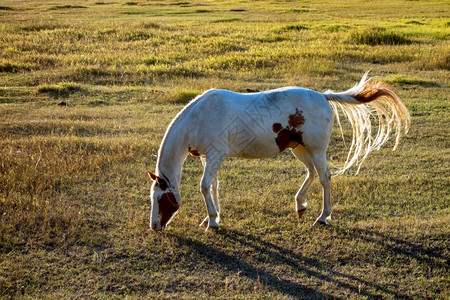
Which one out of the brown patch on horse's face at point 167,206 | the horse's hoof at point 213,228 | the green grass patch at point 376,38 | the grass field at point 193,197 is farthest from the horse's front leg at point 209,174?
the green grass patch at point 376,38

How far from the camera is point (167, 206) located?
5.99 meters

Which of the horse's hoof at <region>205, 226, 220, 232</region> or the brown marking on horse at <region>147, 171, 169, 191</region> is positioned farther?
the horse's hoof at <region>205, 226, 220, 232</region>

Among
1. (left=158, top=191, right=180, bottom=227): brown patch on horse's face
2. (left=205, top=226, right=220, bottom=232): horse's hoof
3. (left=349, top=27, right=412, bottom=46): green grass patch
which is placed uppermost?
(left=349, top=27, right=412, bottom=46): green grass patch

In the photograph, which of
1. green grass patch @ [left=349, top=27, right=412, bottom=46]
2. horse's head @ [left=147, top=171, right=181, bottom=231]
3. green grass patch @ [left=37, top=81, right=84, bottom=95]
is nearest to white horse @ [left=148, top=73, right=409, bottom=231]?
horse's head @ [left=147, top=171, right=181, bottom=231]

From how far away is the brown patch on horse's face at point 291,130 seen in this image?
6.25 metres

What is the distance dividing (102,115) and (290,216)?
6110 mm

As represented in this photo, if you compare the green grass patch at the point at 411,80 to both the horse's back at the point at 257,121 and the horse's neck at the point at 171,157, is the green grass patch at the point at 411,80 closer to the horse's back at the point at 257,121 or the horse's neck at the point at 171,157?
the horse's back at the point at 257,121

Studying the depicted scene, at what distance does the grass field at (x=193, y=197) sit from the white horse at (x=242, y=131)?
595mm

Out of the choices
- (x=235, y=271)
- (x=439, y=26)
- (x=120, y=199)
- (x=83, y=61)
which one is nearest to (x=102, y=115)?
(x=120, y=199)

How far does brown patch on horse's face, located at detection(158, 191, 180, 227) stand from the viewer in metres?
5.94

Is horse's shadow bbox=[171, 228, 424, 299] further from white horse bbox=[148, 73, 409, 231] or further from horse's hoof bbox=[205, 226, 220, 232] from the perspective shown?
white horse bbox=[148, 73, 409, 231]

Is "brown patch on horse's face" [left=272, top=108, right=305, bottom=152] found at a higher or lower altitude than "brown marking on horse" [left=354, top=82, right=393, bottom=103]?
lower

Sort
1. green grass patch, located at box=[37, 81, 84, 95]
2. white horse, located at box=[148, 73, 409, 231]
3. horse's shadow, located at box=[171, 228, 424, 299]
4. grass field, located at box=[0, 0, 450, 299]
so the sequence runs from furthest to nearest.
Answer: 1. green grass patch, located at box=[37, 81, 84, 95]
2. white horse, located at box=[148, 73, 409, 231]
3. grass field, located at box=[0, 0, 450, 299]
4. horse's shadow, located at box=[171, 228, 424, 299]

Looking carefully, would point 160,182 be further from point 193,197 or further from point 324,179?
point 324,179
